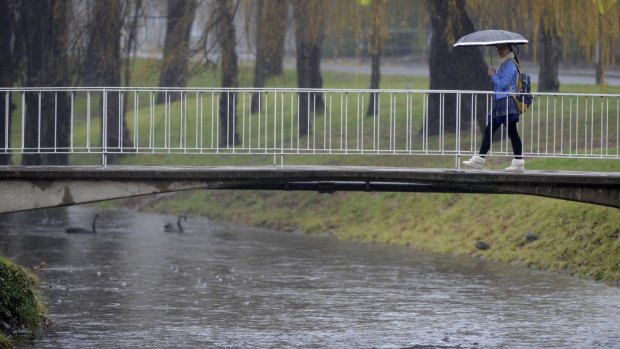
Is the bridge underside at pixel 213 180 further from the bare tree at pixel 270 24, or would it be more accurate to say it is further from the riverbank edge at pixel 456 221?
the bare tree at pixel 270 24

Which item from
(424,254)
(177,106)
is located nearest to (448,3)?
(424,254)

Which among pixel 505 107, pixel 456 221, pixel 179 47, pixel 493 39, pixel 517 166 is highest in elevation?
pixel 179 47

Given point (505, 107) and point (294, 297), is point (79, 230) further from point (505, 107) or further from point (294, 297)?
point (505, 107)

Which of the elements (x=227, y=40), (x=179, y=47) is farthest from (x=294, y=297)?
(x=179, y=47)

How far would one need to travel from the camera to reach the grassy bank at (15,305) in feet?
61.4

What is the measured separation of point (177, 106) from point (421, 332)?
33.4m

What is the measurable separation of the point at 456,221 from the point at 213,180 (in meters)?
13.3

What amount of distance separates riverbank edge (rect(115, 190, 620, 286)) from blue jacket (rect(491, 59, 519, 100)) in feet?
19.5

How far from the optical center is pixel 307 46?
4197 centimetres

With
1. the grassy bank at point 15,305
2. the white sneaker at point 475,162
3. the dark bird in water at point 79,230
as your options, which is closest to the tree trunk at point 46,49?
the dark bird in water at point 79,230

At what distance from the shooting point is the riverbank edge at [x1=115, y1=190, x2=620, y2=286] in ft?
86.8

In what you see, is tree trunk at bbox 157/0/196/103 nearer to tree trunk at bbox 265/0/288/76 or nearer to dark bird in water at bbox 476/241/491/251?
tree trunk at bbox 265/0/288/76

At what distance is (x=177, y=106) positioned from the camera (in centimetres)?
5197

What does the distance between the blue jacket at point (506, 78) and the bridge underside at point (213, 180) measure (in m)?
1.33
